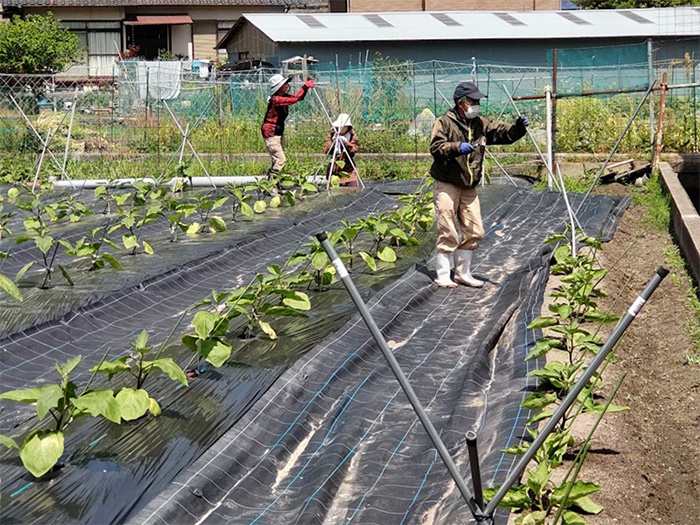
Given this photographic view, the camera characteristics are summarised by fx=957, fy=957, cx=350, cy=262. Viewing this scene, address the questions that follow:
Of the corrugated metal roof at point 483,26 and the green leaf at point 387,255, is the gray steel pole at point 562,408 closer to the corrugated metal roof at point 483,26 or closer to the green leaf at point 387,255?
the green leaf at point 387,255

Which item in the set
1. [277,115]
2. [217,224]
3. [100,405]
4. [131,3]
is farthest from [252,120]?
[131,3]

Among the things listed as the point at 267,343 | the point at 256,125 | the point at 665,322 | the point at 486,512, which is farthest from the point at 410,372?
the point at 256,125

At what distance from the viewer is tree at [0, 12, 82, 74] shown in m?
24.6

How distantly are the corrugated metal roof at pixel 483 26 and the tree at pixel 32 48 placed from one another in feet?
18.0

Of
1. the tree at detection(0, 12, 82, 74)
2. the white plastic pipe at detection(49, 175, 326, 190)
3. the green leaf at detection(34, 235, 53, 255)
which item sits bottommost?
the green leaf at detection(34, 235, 53, 255)

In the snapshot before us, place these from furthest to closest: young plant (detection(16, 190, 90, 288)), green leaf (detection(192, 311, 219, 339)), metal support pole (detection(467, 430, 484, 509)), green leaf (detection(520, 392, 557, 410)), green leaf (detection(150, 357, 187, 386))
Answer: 1. young plant (detection(16, 190, 90, 288))
2. green leaf (detection(192, 311, 219, 339))
3. green leaf (detection(150, 357, 187, 386))
4. green leaf (detection(520, 392, 557, 410))
5. metal support pole (detection(467, 430, 484, 509))

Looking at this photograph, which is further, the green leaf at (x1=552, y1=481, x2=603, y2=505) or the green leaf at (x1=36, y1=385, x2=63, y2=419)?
the green leaf at (x1=36, y1=385, x2=63, y2=419)

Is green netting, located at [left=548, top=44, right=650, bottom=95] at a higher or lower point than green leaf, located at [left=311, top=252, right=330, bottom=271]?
higher

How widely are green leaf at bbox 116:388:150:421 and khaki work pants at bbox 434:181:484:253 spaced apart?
349 centimetres

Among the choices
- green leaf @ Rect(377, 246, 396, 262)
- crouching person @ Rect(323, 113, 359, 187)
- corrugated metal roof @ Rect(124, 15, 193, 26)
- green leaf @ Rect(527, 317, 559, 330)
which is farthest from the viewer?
corrugated metal roof @ Rect(124, 15, 193, 26)

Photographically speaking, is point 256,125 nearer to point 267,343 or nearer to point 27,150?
point 27,150

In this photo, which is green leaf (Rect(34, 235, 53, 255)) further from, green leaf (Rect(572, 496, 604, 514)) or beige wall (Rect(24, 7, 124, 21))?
beige wall (Rect(24, 7, 124, 21))

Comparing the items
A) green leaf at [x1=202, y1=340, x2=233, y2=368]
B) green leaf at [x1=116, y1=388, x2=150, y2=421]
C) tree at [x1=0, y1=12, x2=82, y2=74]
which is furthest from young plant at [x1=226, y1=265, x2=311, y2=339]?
tree at [x1=0, y1=12, x2=82, y2=74]

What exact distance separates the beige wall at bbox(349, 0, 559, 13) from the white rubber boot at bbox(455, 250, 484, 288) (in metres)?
23.9
